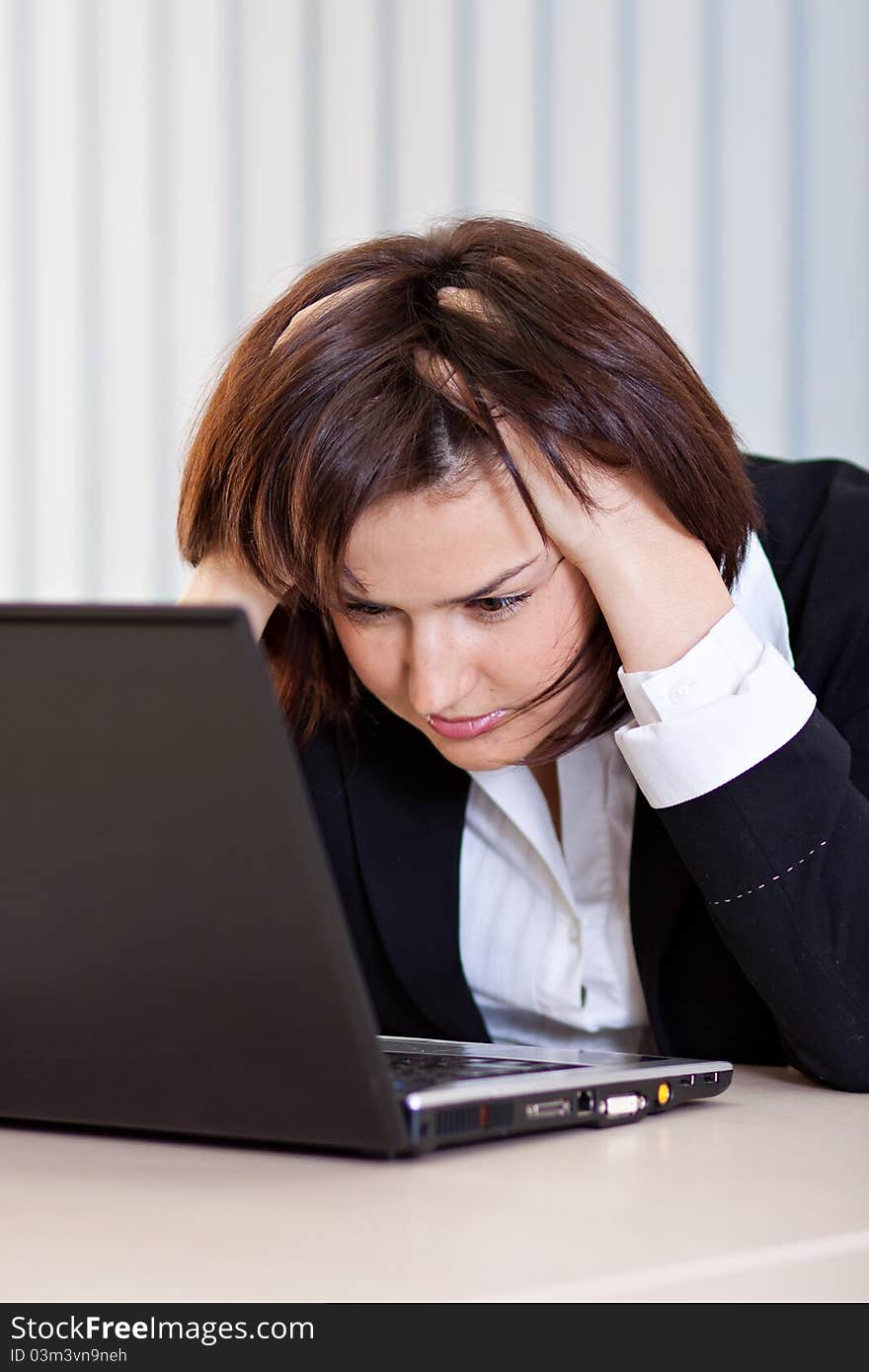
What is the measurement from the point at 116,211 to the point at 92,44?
0.22 m

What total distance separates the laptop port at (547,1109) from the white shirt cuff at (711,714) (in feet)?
0.85

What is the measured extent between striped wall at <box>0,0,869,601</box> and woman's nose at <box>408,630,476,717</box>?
1192 millimetres

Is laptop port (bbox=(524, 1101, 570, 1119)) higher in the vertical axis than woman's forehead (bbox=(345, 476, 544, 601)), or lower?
lower

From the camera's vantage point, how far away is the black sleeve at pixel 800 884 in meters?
0.94

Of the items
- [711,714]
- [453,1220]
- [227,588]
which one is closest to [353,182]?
[227,588]

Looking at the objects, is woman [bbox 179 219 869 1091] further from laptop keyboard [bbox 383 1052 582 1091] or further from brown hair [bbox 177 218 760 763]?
laptop keyboard [bbox 383 1052 582 1091]

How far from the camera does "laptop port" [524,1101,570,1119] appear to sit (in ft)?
2.35

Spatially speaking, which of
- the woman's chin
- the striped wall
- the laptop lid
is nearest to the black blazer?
the woman's chin

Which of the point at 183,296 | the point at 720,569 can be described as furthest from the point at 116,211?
the point at 720,569

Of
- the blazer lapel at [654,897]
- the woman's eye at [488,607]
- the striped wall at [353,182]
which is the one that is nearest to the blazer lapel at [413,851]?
the blazer lapel at [654,897]
